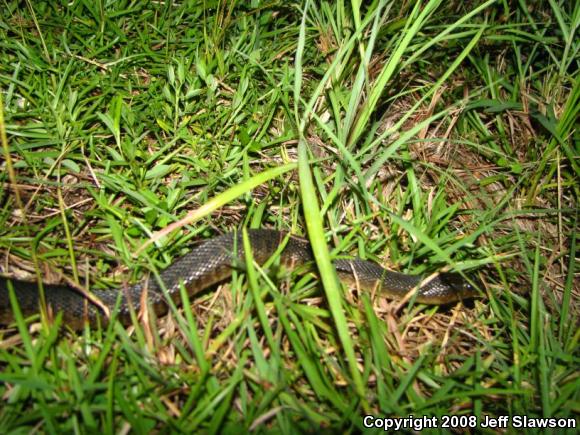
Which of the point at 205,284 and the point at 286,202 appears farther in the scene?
the point at 286,202

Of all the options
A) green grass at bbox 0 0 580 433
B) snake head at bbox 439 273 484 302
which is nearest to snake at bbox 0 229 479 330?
snake head at bbox 439 273 484 302

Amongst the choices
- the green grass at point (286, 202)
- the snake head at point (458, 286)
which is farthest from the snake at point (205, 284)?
the green grass at point (286, 202)

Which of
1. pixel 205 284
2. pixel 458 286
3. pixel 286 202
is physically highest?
pixel 286 202

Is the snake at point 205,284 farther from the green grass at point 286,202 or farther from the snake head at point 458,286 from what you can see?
the green grass at point 286,202

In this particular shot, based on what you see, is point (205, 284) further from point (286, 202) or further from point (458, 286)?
point (458, 286)

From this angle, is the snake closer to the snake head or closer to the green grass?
the snake head

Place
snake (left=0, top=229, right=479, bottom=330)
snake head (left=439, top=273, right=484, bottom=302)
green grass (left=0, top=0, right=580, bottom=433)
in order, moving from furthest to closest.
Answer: snake head (left=439, top=273, right=484, bottom=302) → snake (left=0, top=229, right=479, bottom=330) → green grass (left=0, top=0, right=580, bottom=433)

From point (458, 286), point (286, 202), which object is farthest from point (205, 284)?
point (458, 286)
